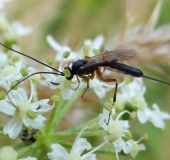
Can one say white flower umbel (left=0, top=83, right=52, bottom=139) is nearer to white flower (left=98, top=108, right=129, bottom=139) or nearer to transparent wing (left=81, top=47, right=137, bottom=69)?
white flower (left=98, top=108, right=129, bottom=139)

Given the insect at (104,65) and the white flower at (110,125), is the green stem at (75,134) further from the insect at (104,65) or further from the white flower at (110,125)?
the insect at (104,65)

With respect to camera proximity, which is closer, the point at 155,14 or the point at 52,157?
the point at 52,157

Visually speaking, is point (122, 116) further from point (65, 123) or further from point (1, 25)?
point (1, 25)

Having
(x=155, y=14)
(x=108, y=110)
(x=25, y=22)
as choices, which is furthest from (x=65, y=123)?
(x=25, y=22)

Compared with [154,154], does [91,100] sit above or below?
below

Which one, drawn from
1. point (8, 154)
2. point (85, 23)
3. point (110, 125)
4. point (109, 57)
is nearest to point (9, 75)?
point (8, 154)

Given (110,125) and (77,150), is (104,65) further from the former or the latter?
(77,150)
